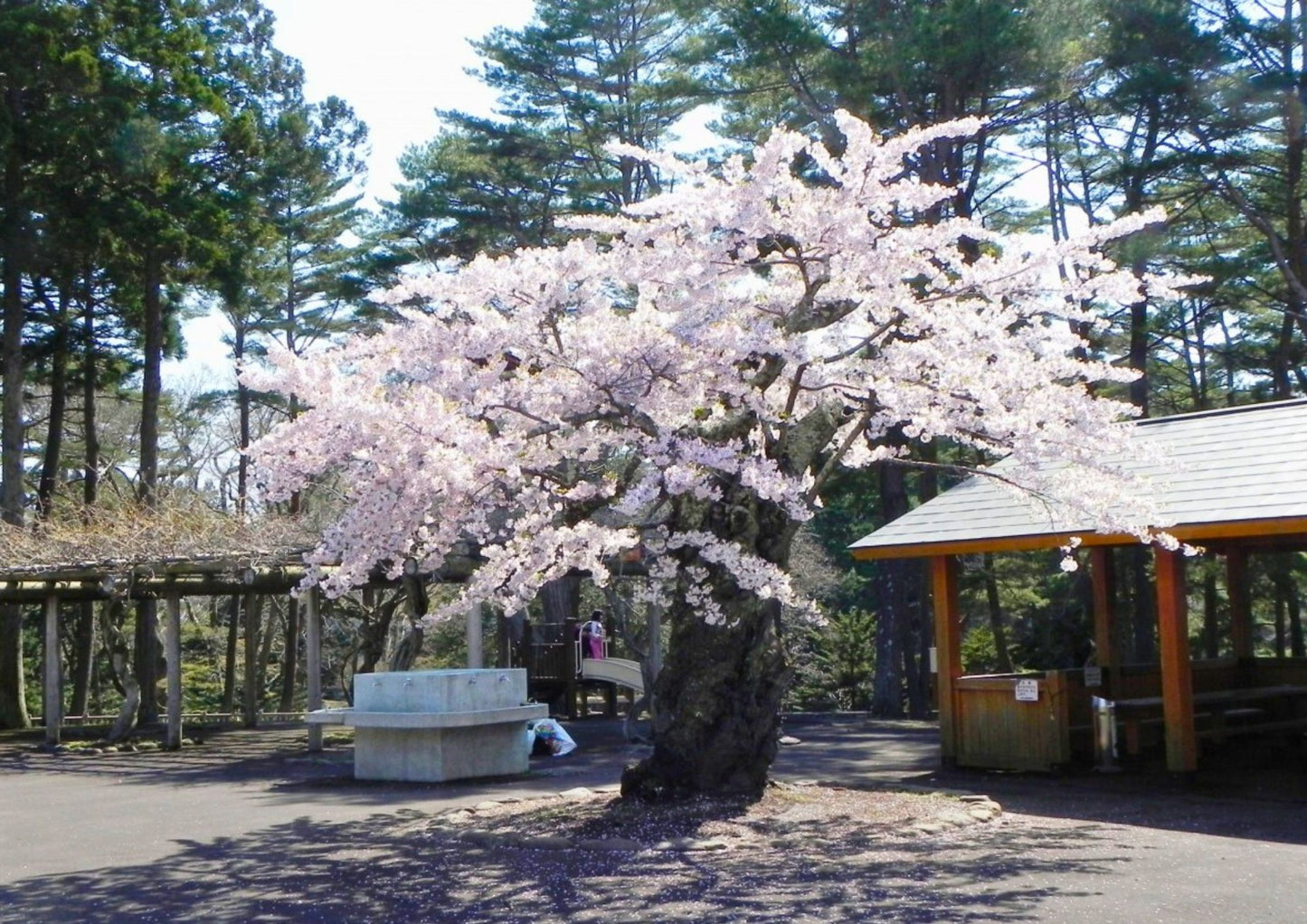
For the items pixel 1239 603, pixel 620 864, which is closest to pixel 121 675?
pixel 620 864

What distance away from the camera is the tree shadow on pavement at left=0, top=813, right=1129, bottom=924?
7145 mm

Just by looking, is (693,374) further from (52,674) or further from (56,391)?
(56,391)

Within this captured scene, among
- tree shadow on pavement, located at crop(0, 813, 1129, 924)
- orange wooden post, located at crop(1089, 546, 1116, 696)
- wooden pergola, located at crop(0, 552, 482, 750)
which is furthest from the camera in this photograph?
wooden pergola, located at crop(0, 552, 482, 750)

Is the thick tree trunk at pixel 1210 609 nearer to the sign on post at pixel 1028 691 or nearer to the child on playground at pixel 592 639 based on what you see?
the child on playground at pixel 592 639

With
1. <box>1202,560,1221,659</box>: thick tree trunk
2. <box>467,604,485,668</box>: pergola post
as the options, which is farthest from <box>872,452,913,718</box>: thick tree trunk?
<box>467,604,485,668</box>: pergola post

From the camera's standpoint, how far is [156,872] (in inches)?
344

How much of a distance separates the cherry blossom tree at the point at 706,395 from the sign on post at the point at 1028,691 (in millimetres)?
3282

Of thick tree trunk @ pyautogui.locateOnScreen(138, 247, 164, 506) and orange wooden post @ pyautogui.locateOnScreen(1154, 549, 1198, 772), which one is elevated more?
thick tree trunk @ pyautogui.locateOnScreen(138, 247, 164, 506)

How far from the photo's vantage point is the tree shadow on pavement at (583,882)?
7145 millimetres

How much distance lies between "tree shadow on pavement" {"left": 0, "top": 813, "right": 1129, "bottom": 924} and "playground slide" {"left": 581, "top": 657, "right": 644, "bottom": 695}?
11.2m

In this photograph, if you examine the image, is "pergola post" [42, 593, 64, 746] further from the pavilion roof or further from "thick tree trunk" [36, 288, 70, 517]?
the pavilion roof

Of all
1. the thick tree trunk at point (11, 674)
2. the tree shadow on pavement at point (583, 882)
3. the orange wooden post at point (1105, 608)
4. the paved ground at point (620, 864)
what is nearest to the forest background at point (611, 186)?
the thick tree trunk at point (11, 674)

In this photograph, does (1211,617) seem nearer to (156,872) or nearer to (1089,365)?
(1089,365)

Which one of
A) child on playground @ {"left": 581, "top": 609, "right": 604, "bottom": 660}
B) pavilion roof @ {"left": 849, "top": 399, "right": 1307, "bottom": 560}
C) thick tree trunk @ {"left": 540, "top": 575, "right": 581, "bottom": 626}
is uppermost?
pavilion roof @ {"left": 849, "top": 399, "right": 1307, "bottom": 560}
